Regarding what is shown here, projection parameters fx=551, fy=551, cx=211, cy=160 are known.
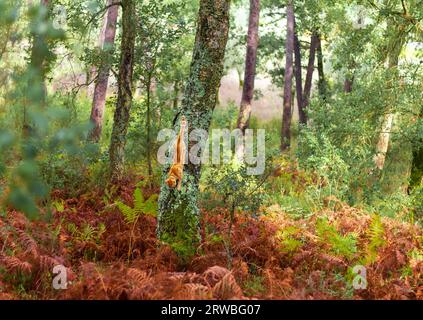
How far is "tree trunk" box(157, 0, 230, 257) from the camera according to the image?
6.84 meters

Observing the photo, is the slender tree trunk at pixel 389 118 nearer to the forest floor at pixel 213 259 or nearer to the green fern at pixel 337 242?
the forest floor at pixel 213 259

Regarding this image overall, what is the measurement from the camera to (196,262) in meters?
6.42

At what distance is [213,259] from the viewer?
644 cm

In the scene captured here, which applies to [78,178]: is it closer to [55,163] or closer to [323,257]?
[55,163]

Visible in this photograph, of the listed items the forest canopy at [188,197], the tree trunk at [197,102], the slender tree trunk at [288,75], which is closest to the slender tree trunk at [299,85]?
the slender tree trunk at [288,75]

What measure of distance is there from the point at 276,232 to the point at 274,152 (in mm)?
1629

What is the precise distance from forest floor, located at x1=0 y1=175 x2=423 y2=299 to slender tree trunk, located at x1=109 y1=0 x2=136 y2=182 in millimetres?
1511

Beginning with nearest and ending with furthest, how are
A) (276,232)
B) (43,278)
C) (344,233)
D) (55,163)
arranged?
(43,278) → (276,232) → (344,233) → (55,163)

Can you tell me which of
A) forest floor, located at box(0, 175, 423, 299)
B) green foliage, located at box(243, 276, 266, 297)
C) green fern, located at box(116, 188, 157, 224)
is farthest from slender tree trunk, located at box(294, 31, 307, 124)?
green foliage, located at box(243, 276, 266, 297)

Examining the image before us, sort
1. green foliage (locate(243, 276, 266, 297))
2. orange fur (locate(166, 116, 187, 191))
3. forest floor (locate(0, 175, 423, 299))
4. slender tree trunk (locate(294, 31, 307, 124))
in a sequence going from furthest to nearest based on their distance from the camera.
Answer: slender tree trunk (locate(294, 31, 307, 124)) → orange fur (locate(166, 116, 187, 191)) → green foliage (locate(243, 276, 266, 297)) → forest floor (locate(0, 175, 423, 299))

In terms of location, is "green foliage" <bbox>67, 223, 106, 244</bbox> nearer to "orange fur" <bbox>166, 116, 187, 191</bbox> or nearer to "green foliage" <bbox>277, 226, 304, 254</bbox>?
"orange fur" <bbox>166, 116, 187, 191</bbox>

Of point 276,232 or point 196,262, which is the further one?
point 276,232

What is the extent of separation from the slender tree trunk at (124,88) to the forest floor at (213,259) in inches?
59.5
